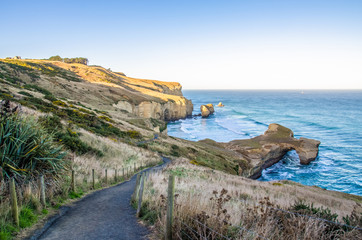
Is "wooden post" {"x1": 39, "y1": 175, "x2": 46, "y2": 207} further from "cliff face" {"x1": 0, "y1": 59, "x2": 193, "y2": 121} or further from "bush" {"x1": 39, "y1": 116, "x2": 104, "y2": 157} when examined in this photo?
"cliff face" {"x1": 0, "y1": 59, "x2": 193, "y2": 121}

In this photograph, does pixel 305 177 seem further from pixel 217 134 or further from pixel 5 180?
pixel 5 180

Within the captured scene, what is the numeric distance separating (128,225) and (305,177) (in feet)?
111

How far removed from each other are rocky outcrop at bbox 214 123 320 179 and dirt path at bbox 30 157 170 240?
92.4ft

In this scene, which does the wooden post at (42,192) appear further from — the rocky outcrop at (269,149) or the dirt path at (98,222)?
the rocky outcrop at (269,149)

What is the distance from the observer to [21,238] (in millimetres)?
5305

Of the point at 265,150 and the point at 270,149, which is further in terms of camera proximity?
the point at 270,149

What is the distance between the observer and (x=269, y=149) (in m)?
40.7

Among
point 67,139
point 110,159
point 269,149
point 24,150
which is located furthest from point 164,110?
point 24,150

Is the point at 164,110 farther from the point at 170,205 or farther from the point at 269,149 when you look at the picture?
the point at 170,205

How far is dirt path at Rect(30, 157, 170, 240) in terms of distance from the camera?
581 cm

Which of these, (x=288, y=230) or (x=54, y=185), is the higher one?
(x=288, y=230)

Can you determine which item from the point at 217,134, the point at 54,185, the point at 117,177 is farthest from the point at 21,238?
the point at 217,134

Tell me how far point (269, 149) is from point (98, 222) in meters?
38.6

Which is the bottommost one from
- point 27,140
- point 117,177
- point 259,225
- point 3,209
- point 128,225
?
point 117,177
